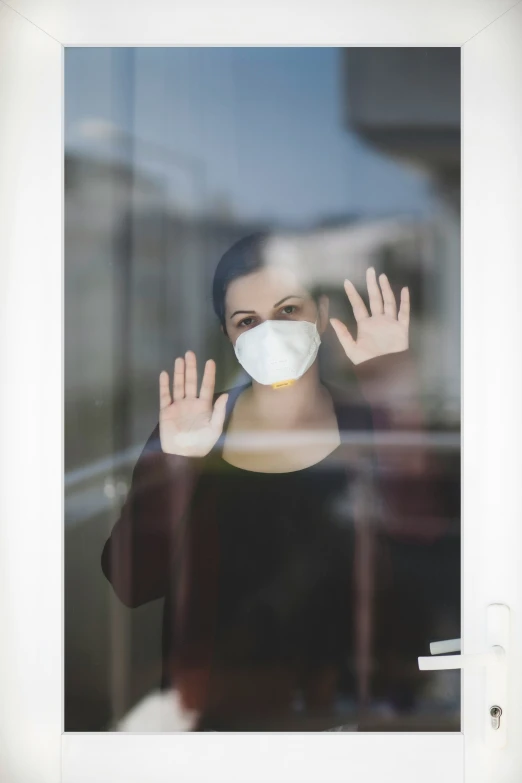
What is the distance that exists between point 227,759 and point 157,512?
0.45 metres

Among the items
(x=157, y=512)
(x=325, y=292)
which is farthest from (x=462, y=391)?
(x=157, y=512)

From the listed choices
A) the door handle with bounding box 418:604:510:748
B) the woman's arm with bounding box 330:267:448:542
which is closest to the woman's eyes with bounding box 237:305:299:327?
the woman's arm with bounding box 330:267:448:542

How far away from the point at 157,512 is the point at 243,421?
222 mm

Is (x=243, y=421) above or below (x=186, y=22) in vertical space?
below

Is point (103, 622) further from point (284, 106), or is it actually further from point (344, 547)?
point (284, 106)

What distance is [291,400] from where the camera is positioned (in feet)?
3.90

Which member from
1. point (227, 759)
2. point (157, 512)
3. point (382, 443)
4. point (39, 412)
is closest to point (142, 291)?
point (39, 412)

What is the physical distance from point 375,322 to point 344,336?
6 centimetres

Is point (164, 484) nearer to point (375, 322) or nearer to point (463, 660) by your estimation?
point (375, 322)

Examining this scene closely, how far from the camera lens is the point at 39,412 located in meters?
1.21

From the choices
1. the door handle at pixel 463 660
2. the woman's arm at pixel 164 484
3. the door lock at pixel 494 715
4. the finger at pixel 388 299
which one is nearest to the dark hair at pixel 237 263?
the woman's arm at pixel 164 484

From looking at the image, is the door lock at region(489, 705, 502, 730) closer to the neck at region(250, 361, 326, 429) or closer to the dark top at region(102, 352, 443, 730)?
the dark top at region(102, 352, 443, 730)

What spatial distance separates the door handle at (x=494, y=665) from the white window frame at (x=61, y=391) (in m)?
0.02

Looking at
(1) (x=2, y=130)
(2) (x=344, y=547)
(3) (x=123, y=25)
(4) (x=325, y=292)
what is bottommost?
(2) (x=344, y=547)
